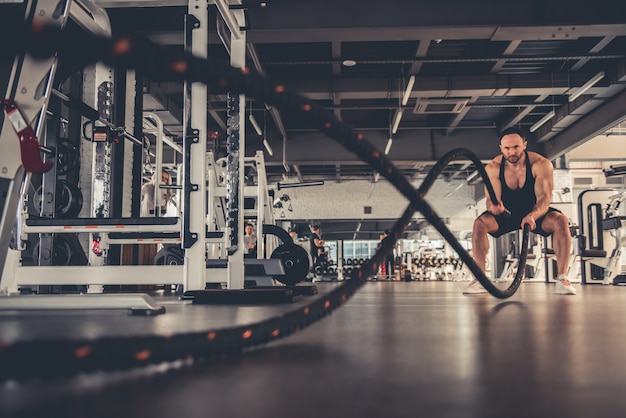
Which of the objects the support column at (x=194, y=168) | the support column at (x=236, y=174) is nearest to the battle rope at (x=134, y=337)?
the support column at (x=194, y=168)

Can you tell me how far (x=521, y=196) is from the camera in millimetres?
3678

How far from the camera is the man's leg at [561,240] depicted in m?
3.68

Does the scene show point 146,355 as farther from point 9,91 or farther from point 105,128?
point 105,128

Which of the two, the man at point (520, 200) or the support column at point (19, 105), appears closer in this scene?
the support column at point (19, 105)

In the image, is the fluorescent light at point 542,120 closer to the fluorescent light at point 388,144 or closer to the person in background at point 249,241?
the fluorescent light at point 388,144

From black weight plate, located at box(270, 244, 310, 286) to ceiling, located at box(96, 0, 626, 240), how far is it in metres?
1.69

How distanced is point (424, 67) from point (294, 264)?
4.05 m

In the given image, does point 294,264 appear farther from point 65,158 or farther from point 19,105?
point 19,105

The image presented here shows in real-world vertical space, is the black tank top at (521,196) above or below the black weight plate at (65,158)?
below

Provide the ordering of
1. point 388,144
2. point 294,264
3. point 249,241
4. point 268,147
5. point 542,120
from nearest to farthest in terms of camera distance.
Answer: point 294,264
point 249,241
point 542,120
point 268,147
point 388,144

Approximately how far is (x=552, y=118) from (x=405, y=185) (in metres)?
9.11

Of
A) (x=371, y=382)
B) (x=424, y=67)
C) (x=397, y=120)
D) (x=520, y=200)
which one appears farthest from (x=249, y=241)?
(x=371, y=382)

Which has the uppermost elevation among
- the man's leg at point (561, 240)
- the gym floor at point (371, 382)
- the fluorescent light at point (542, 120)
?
the fluorescent light at point (542, 120)

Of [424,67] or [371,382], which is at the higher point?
[424,67]
